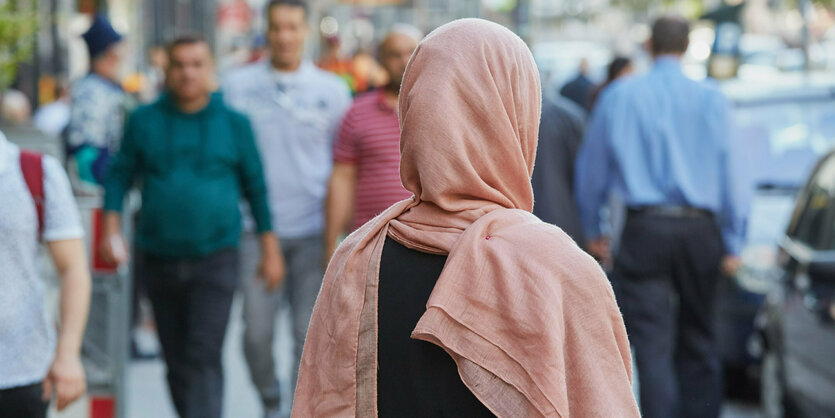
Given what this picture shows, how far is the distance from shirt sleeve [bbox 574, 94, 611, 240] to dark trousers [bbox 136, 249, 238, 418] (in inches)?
71.5

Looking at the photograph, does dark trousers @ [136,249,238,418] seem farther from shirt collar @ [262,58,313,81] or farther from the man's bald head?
shirt collar @ [262,58,313,81]

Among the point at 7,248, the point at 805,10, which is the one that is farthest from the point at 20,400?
the point at 805,10

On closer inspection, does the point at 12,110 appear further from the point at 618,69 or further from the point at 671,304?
the point at 671,304

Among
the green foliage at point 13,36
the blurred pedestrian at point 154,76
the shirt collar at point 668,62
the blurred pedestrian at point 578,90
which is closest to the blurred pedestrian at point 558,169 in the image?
the shirt collar at point 668,62

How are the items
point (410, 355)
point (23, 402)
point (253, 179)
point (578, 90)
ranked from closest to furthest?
point (410, 355) < point (23, 402) < point (253, 179) < point (578, 90)

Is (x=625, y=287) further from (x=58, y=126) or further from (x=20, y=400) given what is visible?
(x=58, y=126)

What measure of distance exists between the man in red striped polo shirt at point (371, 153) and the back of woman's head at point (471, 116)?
3525 millimetres

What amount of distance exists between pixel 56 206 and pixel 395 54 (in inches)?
103

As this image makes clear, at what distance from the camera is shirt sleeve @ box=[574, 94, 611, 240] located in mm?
6742

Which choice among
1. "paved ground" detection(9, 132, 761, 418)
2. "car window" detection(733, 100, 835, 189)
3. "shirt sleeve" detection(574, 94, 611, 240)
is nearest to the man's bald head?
"shirt sleeve" detection(574, 94, 611, 240)

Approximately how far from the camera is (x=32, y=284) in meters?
4.05

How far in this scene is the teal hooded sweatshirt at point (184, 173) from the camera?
5.97 metres

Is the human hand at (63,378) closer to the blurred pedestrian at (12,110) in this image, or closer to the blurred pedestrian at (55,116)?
the blurred pedestrian at (12,110)

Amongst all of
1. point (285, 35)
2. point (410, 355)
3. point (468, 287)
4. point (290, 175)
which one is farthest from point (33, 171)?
point (285, 35)
